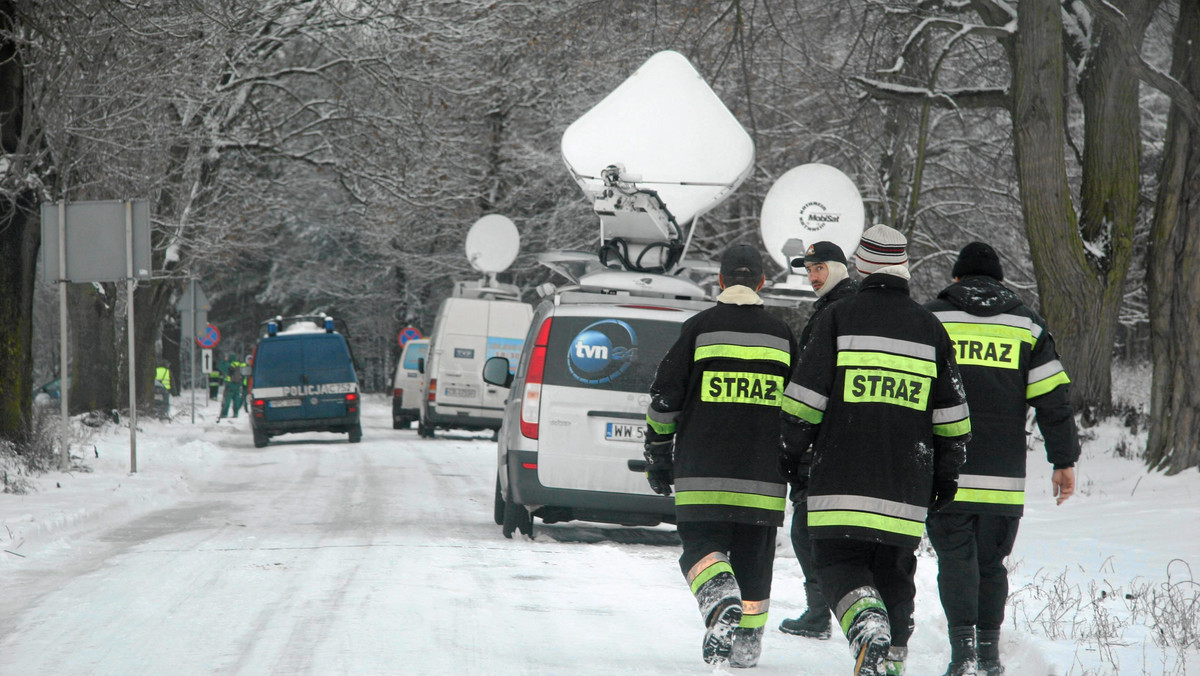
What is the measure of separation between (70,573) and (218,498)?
5397mm

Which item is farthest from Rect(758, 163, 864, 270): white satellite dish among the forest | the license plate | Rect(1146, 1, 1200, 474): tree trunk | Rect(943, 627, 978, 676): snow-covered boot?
Rect(943, 627, 978, 676): snow-covered boot

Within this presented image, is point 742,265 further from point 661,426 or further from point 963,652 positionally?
→ point 963,652

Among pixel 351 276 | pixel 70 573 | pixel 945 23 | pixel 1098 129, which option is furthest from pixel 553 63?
pixel 351 276

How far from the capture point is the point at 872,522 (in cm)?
476

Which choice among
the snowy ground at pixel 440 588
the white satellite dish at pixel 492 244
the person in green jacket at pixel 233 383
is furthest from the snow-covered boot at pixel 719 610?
the person in green jacket at pixel 233 383

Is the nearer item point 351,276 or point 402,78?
point 402,78

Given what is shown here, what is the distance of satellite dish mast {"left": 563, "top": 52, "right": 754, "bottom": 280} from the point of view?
12.7 m

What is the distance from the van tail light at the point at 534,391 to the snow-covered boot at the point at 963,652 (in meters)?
4.55

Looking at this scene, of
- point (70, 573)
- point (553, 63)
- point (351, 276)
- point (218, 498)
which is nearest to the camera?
point (70, 573)

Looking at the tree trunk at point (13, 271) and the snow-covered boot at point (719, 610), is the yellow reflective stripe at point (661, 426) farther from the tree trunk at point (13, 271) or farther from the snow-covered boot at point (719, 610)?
the tree trunk at point (13, 271)

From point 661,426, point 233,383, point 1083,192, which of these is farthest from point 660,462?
point 233,383

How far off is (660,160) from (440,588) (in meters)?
6.33

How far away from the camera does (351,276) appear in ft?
179

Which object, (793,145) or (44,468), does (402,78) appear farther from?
(44,468)
